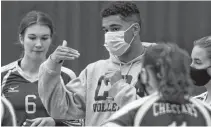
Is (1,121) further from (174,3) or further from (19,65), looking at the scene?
(174,3)

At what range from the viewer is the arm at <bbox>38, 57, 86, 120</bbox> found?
143 inches

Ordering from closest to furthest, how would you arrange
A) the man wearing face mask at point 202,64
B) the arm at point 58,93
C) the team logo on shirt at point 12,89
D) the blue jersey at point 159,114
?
1. the blue jersey at point 159,114
2. the arm at point 58,93
3. the man wearing face mask at point 202,64
4. the team logo on shirt at point 12,89

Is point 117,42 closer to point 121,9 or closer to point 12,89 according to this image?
point 121,9

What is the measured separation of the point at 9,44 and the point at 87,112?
3.44 meters

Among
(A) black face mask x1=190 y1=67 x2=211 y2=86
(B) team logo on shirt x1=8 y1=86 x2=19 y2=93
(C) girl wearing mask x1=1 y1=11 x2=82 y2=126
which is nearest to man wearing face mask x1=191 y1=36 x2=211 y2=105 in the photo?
(A) black face mask x1=190 y1=67 x2=211 y2=86

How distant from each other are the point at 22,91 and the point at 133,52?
122 cm

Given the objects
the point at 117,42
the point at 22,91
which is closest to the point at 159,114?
the point at 117,42

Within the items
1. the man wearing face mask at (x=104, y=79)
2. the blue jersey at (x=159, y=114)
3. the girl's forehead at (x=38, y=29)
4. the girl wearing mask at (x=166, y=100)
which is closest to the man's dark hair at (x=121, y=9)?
the man wearing face mask at (x=104, y=79)

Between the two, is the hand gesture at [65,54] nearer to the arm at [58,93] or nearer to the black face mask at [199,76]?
the arm at [58,93]

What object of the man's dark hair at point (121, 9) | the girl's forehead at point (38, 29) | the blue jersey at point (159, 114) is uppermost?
the man's dark hair at point (121, 9)

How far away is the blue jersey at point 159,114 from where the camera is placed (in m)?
2.71

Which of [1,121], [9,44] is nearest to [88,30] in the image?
[9,44]

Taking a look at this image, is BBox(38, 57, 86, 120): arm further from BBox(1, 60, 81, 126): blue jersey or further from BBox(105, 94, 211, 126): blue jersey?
BBox(105, 94, 211, 126): blue jersey

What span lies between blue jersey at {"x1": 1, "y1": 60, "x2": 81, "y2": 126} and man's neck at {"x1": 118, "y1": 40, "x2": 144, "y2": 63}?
91cm
